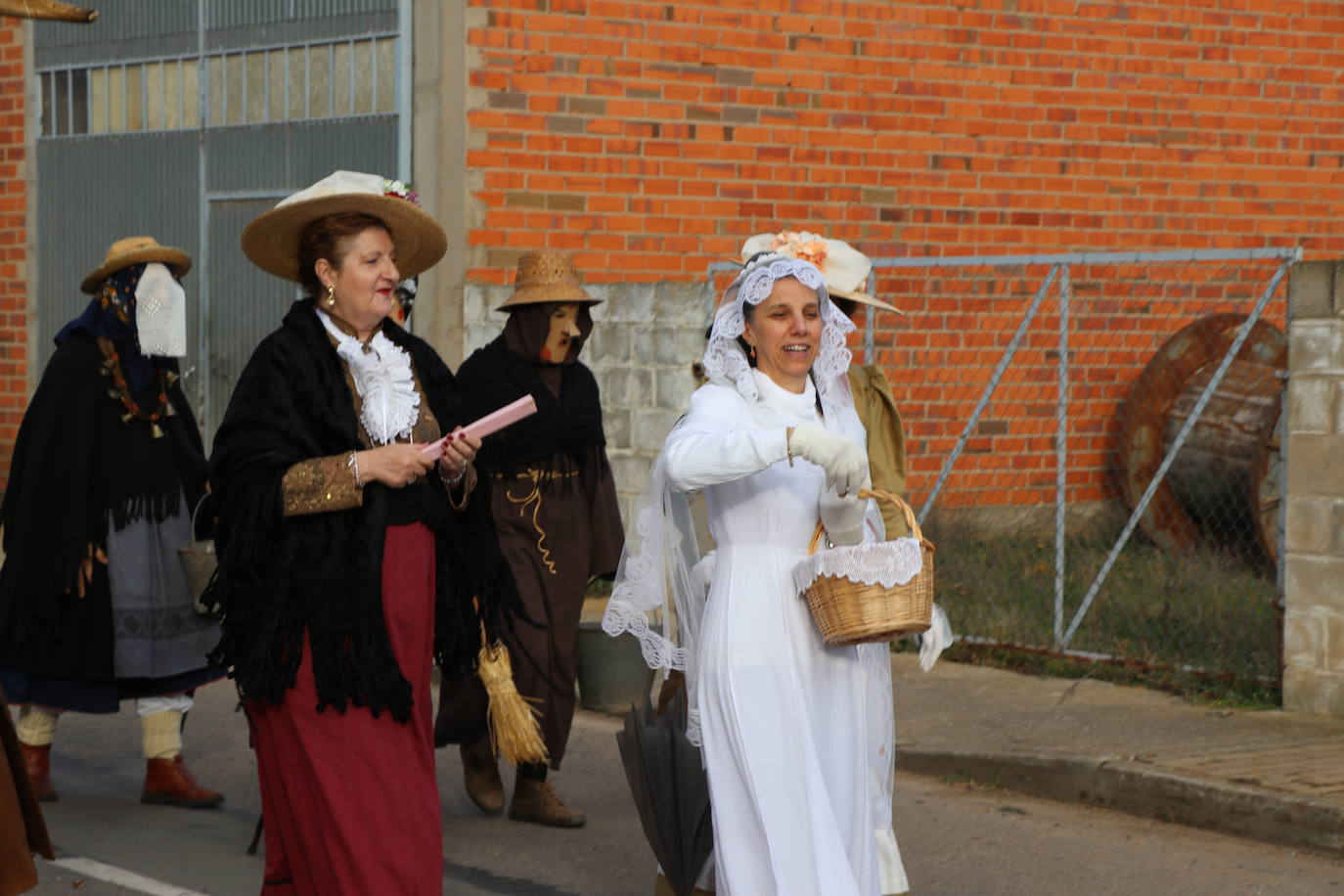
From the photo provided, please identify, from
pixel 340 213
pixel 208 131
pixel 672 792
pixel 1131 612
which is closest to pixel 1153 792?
pixel 672 792

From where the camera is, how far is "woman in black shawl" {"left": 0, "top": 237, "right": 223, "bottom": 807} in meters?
7.74

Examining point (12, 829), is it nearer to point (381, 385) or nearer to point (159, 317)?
point (381, 385)

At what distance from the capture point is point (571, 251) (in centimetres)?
1271

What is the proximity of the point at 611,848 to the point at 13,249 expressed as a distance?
32.9 feet

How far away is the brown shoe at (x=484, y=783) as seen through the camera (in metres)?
7.76

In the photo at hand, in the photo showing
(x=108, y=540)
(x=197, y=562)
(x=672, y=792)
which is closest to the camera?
(x=672, y=792)

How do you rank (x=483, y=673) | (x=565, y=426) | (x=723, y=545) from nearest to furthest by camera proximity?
(x=723, y=545) < (x=483, y=673) < (x=565, y=426)

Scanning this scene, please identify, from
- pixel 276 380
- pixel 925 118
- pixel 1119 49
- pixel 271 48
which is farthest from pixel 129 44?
pixel 276 380

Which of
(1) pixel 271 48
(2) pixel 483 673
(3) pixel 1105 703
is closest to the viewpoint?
(2) pixel 483 673

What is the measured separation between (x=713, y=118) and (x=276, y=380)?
8.25m

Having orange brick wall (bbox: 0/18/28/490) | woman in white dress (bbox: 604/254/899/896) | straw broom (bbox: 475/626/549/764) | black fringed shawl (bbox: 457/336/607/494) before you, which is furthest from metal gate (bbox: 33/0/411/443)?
woman in white dress (bbox: 604/254/899/896)

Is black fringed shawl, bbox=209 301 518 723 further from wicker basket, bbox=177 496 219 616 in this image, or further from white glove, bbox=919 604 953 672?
wicker basket, bbox=177 496 219 616

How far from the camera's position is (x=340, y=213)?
17.9 ft

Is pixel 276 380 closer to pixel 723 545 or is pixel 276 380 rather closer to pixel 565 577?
pixel 723 545
